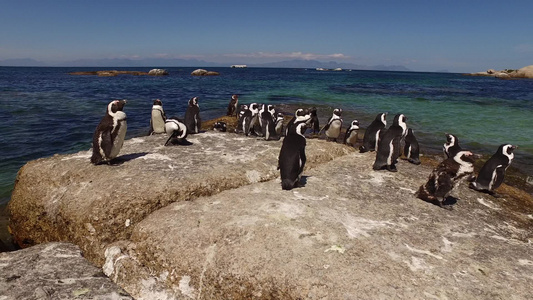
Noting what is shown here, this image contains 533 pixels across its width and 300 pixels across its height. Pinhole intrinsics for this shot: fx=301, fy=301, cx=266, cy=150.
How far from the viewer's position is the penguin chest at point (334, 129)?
1159 cm

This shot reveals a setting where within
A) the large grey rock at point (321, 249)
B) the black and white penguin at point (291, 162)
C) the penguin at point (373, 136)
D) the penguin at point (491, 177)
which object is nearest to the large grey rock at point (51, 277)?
the large grey rock at point (321, 249)

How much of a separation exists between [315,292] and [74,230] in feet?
15.1

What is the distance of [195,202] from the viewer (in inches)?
228

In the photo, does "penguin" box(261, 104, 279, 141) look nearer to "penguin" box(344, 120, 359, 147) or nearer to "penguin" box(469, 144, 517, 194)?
"penguin" box(344, 120, 359, 147)

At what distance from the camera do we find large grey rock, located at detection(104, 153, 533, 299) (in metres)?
3.75

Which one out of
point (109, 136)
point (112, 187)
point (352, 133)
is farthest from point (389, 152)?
point (109, 136)

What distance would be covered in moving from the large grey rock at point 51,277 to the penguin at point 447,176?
582 centimetres

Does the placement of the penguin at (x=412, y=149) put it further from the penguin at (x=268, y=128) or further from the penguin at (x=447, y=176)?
the penguin at (x=268, y=128)

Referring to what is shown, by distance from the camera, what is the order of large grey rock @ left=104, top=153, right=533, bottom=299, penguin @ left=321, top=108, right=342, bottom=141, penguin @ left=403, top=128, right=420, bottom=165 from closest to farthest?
large grey rock @ left=104, top=153, right=533, bottom=299, penguin @ left=403, top=128, right=420, bottom=165, penguin @ left=321, top=108, right=342, bottom=141

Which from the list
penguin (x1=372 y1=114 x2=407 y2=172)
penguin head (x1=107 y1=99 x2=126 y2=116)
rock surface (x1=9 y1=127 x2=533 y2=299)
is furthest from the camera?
penguin (x1=372 y1=114 x2=407 y2=172)

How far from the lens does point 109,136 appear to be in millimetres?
6824

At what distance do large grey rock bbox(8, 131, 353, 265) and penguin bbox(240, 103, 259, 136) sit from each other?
3.24 metres

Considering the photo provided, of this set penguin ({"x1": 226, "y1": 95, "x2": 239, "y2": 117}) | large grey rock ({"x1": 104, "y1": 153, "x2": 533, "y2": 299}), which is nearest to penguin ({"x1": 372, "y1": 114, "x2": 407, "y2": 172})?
large grey rock ({"x1": 104, "y1": 153, "x2": 533, "y2": 299})

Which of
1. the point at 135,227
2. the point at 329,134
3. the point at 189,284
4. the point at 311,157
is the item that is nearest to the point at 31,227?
Answer: the point at 135,227
